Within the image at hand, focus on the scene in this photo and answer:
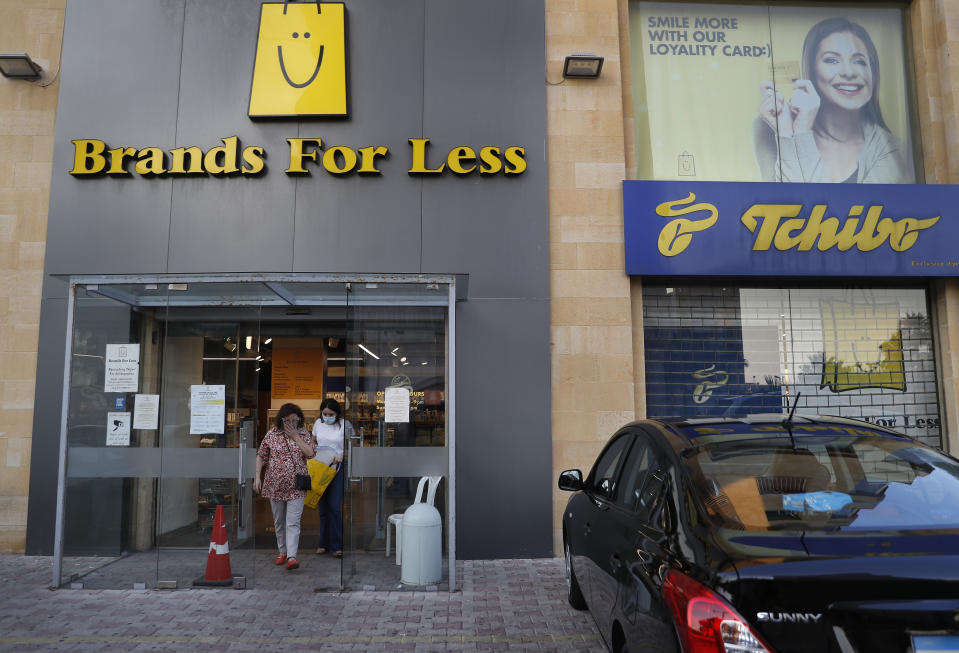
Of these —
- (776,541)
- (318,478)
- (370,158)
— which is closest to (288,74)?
(370,158)

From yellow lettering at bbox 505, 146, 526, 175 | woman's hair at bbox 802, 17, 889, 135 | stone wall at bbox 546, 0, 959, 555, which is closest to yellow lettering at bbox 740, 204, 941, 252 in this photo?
stone wall at bbox 546, 0, 959, 555

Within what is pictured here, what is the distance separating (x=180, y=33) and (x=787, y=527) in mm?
9304

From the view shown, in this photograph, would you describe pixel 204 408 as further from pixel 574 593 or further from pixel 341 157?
pixel 574 593

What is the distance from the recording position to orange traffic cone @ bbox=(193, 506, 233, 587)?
6590mm

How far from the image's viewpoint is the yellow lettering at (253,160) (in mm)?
8375

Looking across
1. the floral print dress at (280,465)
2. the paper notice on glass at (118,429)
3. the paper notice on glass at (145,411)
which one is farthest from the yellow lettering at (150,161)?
the floral print dress at (280,465)

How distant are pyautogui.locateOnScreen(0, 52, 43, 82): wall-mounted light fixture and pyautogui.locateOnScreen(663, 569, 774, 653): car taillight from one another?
9892 mm

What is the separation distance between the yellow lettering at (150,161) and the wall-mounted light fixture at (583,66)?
213 inches

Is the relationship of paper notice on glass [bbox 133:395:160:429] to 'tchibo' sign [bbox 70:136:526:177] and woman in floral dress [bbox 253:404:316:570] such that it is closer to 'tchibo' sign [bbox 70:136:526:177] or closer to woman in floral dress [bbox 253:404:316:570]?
woman in floral dress [bbox 253:404:316:570]

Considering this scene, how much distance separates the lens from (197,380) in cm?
723

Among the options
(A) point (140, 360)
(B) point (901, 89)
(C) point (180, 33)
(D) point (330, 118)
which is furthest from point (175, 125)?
(B) point (901, 89)

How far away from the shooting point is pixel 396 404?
720 cm

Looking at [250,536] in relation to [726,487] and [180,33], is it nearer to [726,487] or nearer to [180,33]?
[726,487]

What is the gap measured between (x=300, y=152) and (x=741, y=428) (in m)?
6.77
